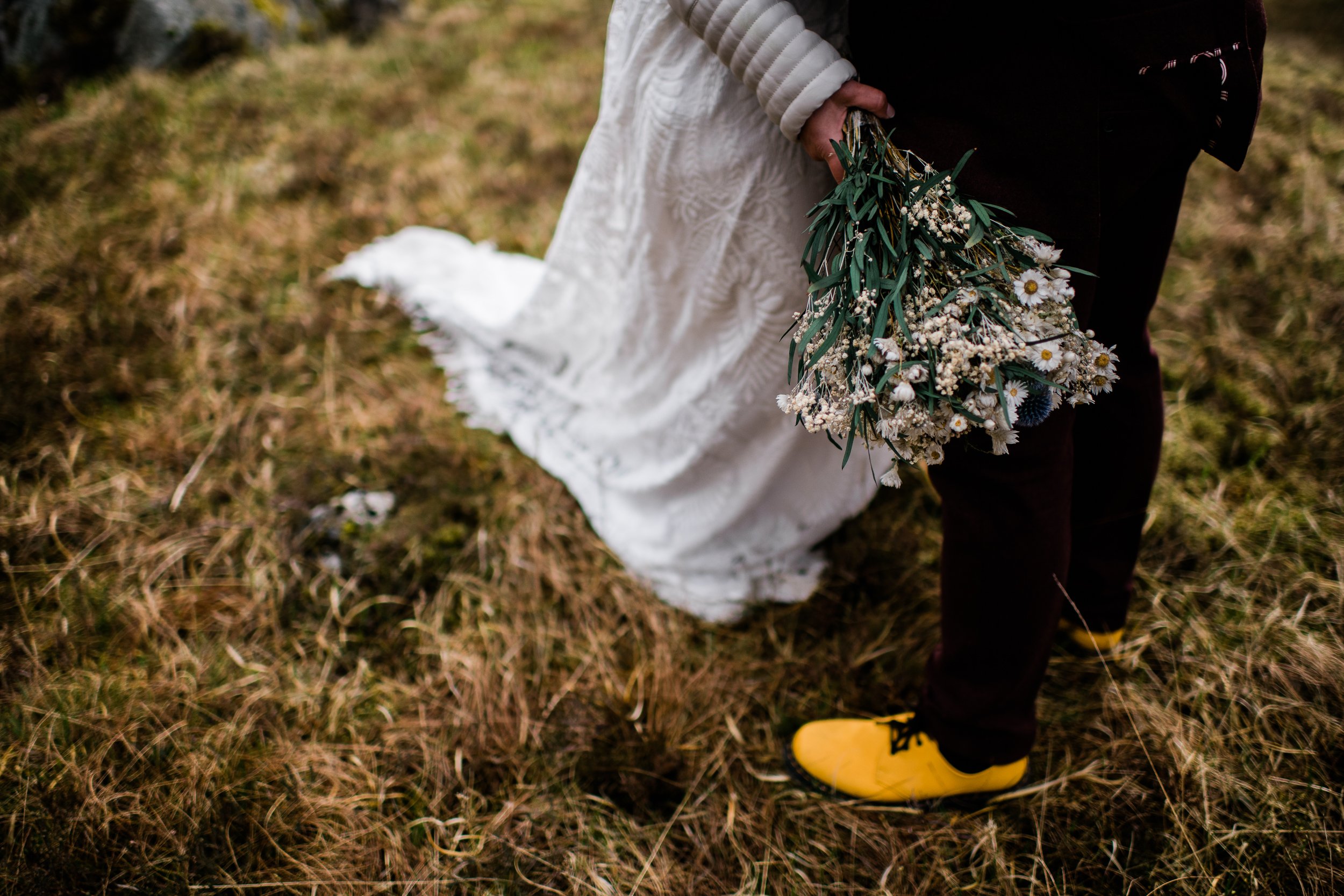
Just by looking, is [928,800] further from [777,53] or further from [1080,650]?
[777,53]

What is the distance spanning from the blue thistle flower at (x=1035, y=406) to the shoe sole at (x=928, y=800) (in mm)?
937

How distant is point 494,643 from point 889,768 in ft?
3.35

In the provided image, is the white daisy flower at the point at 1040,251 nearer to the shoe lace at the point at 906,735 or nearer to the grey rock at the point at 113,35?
the shoe lace at the point at 906,735

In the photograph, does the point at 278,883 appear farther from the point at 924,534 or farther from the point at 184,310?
the point at 184,310

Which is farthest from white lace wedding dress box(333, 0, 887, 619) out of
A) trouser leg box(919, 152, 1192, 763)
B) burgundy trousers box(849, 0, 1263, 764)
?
trouser leg box(919, 152, 1192, 763)

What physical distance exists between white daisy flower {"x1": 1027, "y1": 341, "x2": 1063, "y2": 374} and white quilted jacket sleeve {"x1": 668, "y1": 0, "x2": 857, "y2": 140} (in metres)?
0.49

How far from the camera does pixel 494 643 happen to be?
178cm

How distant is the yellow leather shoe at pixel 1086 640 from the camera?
5.46 ft

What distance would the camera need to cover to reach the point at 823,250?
1.11 metres

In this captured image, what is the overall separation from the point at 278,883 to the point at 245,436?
150cm

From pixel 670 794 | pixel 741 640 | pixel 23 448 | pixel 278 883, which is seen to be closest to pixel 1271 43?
pixel 741 640

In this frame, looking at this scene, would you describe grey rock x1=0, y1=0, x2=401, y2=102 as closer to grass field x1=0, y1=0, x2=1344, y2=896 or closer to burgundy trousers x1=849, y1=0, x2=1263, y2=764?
grass field x1=0, y1=0, x2=1344, y2=896

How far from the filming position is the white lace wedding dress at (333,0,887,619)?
1.35 metres

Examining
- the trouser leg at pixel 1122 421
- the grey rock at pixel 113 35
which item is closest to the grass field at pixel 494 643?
the trouser leg at pixel 1122 421
